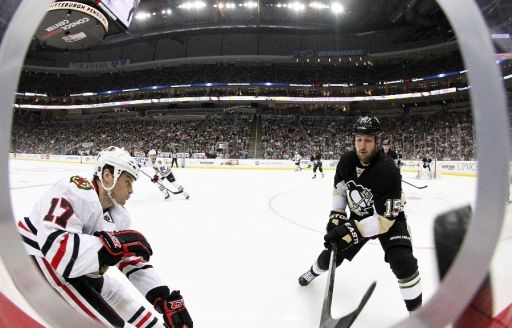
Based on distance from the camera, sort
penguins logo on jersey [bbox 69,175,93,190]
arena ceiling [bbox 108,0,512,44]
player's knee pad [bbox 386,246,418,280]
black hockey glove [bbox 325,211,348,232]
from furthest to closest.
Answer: arena ceiling [bbox 108,0,512,44], black hockey glove [bbox 325,211,348,232], player's knee pad [bbox 386,246,418,280], penguins logo on jersey [bbox 69,175,93,190]

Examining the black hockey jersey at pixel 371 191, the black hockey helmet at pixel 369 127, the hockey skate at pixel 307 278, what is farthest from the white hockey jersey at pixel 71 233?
the black hockey helmet at pixel 369 127

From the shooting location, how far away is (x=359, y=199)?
185 cm

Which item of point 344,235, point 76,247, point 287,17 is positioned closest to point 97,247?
point 76,247

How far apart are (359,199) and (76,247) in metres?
1.56

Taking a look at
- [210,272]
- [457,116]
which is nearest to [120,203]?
[210,272]

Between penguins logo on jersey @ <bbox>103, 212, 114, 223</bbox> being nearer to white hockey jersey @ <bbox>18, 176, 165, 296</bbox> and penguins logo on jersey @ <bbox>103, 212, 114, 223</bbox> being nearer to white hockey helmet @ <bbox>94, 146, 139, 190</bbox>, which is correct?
white hockey jersey @ <bbox>18, 176, 165, 296</bbox>

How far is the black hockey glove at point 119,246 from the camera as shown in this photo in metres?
1.06

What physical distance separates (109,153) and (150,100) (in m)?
24.7

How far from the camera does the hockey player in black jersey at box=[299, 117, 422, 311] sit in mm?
1497

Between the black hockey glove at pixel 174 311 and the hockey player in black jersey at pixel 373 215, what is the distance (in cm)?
87

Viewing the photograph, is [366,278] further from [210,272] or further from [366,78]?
[366,78]

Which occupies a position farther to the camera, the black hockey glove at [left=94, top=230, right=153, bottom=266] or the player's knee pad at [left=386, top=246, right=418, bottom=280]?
the player's knee pad at [left=386, top=246, right=418, bottom=280]

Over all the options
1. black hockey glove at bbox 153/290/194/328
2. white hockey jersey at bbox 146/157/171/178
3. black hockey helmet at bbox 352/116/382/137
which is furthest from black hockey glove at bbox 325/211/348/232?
white hockey jersey at bbox 146/157/171/178

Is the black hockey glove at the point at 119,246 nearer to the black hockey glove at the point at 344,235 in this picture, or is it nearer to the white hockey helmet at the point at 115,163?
the white hockey helmet at the point at 115,163
